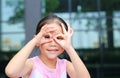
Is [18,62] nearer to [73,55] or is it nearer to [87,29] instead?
[73,55]

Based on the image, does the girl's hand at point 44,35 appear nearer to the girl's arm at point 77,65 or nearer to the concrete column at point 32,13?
the girl's arm at point 77,65

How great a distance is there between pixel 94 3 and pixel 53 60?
11.7m

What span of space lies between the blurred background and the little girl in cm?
1127

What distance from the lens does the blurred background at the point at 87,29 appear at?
13.0m

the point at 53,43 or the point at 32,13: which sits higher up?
the point at 53,43

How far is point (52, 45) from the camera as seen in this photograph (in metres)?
1.31

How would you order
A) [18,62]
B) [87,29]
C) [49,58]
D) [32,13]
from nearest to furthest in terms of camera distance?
[18,62] < [49,58] < [32,13] < [87,29]

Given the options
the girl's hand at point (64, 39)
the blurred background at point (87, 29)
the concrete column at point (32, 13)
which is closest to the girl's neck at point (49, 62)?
the girl's hand at point (64, 39)

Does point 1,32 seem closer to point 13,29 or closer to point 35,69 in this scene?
point 13,29

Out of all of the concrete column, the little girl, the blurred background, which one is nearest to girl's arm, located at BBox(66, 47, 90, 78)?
the little girl

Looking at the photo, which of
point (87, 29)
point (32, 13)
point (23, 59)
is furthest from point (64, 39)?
point (87, 29)

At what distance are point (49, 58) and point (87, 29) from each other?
12524 millimetres

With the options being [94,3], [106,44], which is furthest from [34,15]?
[106,44]

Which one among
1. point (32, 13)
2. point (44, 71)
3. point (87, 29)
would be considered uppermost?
point (44, 71)
